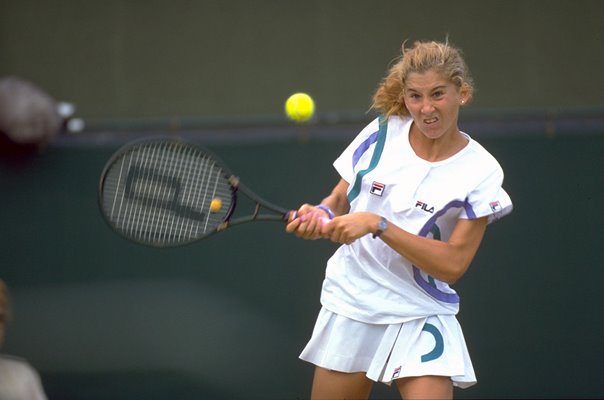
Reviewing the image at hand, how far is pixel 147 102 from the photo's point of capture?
6.91 metres

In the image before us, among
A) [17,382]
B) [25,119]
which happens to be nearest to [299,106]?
[25,119]

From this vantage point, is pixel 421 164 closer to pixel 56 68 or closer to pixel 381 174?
pixel 381 174

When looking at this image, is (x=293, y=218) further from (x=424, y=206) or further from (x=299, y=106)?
(x=299, y=106)

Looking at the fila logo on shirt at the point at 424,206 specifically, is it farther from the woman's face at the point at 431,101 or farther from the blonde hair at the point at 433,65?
the blonde hair at the point at 433,65

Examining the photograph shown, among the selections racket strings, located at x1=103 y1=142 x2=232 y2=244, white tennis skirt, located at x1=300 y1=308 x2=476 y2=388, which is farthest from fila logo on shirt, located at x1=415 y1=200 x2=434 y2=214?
racket strings, located at x1=103 y1=142 x2=232 y2=244

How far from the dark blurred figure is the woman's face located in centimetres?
227

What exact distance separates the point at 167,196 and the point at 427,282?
1040 millimetres

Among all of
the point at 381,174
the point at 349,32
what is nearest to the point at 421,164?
the point at 381,174

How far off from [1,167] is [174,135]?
2.66 ft

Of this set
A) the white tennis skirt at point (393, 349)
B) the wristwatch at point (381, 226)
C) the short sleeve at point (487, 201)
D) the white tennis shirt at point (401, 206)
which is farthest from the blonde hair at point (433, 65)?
the white tennis skirt at point (393, 349)

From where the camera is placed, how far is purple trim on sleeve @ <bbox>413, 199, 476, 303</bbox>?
3.99m

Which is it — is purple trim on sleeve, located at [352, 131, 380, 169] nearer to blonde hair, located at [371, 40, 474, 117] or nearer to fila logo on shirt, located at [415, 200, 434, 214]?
blonde hair, located at [371, 40, 474, 117]

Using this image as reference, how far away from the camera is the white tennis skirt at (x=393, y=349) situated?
157 inches

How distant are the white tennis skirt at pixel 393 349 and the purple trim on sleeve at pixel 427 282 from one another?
7cm
